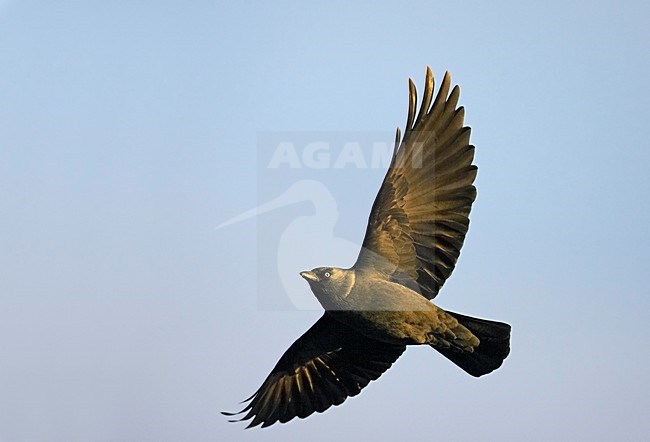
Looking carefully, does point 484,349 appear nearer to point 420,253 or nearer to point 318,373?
point 420,253

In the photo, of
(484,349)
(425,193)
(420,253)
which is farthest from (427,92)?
(484,349)

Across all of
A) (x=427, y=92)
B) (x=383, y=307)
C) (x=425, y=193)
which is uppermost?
(x=427, y=92)

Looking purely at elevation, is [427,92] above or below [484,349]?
above

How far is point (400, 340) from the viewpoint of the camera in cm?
1244

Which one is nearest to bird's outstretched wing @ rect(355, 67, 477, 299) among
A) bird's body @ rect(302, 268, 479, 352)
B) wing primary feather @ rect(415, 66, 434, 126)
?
wing primary feather @ rect(415, 66, 434, 126)

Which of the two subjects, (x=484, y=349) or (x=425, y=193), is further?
(x=484, y=349)

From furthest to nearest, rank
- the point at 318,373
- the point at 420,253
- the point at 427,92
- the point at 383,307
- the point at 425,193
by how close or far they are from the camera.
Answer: the point at 318,373 < the point at 420,253 < the point at 425,193 < the point at 427,92 < the point at 383,307

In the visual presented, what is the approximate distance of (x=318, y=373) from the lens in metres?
14.5

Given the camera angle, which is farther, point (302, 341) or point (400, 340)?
point (302, 341)

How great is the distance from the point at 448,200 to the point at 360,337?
2.63 meters

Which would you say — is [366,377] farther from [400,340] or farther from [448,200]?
[448,200]

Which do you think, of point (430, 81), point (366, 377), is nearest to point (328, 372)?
point (366, 377)

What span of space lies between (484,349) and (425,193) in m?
2.23

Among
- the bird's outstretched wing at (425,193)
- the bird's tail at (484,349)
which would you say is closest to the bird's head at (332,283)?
the bird's outstretched wing at (425,193)
